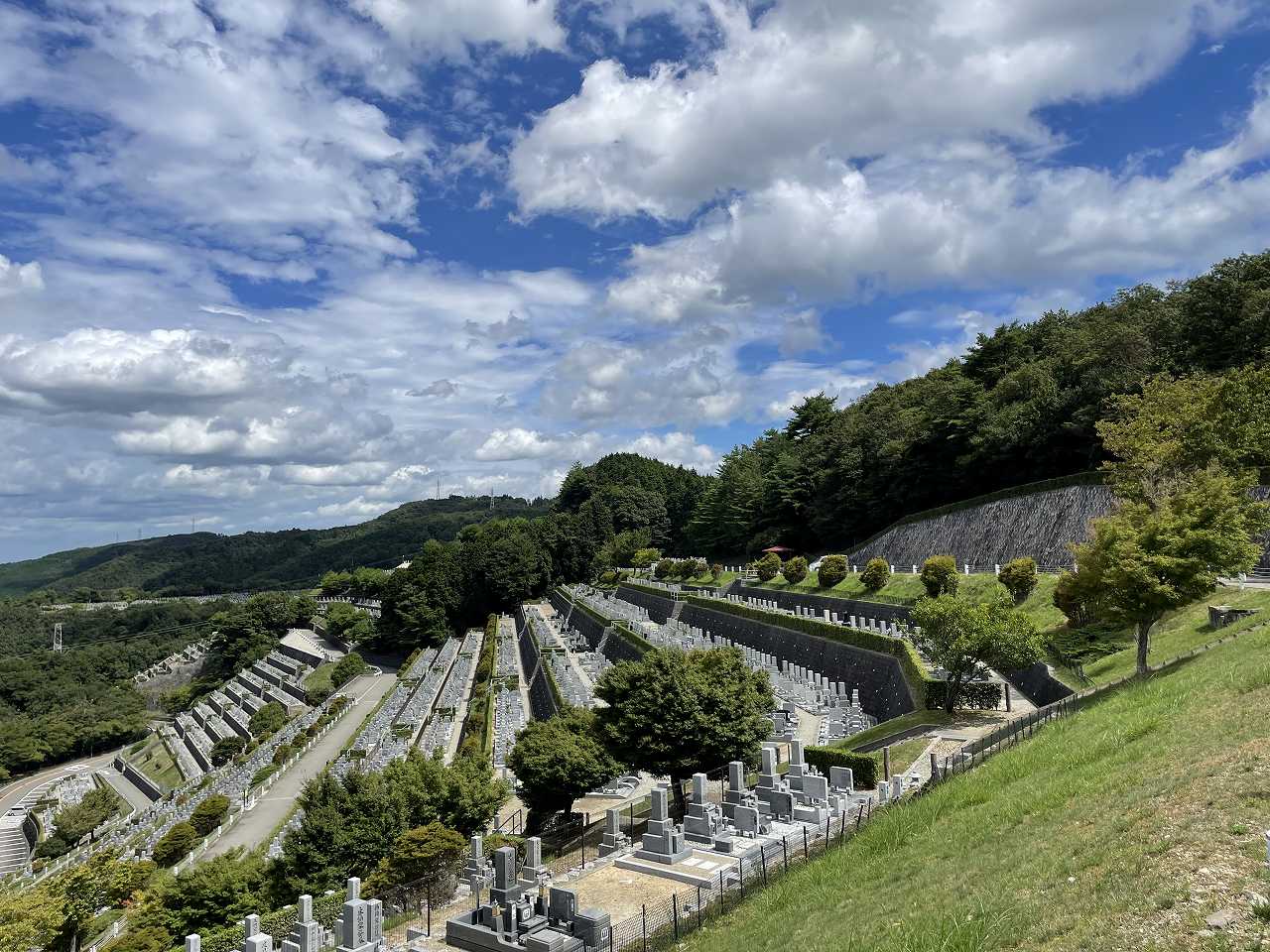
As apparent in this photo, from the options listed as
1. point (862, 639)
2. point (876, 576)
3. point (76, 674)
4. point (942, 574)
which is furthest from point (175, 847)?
point (76, 674)

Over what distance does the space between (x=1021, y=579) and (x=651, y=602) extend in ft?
109

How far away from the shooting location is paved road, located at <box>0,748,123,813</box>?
6838 centimetres

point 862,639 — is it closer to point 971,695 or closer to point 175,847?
point 971,695

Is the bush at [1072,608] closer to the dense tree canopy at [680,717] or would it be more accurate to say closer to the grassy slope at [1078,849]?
the grassy slope at [1078,849]

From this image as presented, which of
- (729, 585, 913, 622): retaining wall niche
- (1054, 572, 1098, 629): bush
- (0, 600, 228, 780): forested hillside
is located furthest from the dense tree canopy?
(0, 600, 228, 780): forested hillside

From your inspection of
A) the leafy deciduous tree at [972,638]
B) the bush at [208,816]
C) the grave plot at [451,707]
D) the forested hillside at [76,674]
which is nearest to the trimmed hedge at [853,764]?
the leafy deciduous tree at [972,638]

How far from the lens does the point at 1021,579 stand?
3172 centimetres

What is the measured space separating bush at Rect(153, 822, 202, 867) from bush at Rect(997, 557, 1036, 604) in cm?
3404

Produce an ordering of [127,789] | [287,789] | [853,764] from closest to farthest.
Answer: [853,764] < [287,789] < [127,789]

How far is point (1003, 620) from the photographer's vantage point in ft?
75.9

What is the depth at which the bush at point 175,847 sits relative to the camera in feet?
107

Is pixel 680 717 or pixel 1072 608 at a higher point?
pixel 1072 608

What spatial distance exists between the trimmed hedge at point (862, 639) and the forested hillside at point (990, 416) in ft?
55.4

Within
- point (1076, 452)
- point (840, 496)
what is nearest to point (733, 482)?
point (840, 496)
